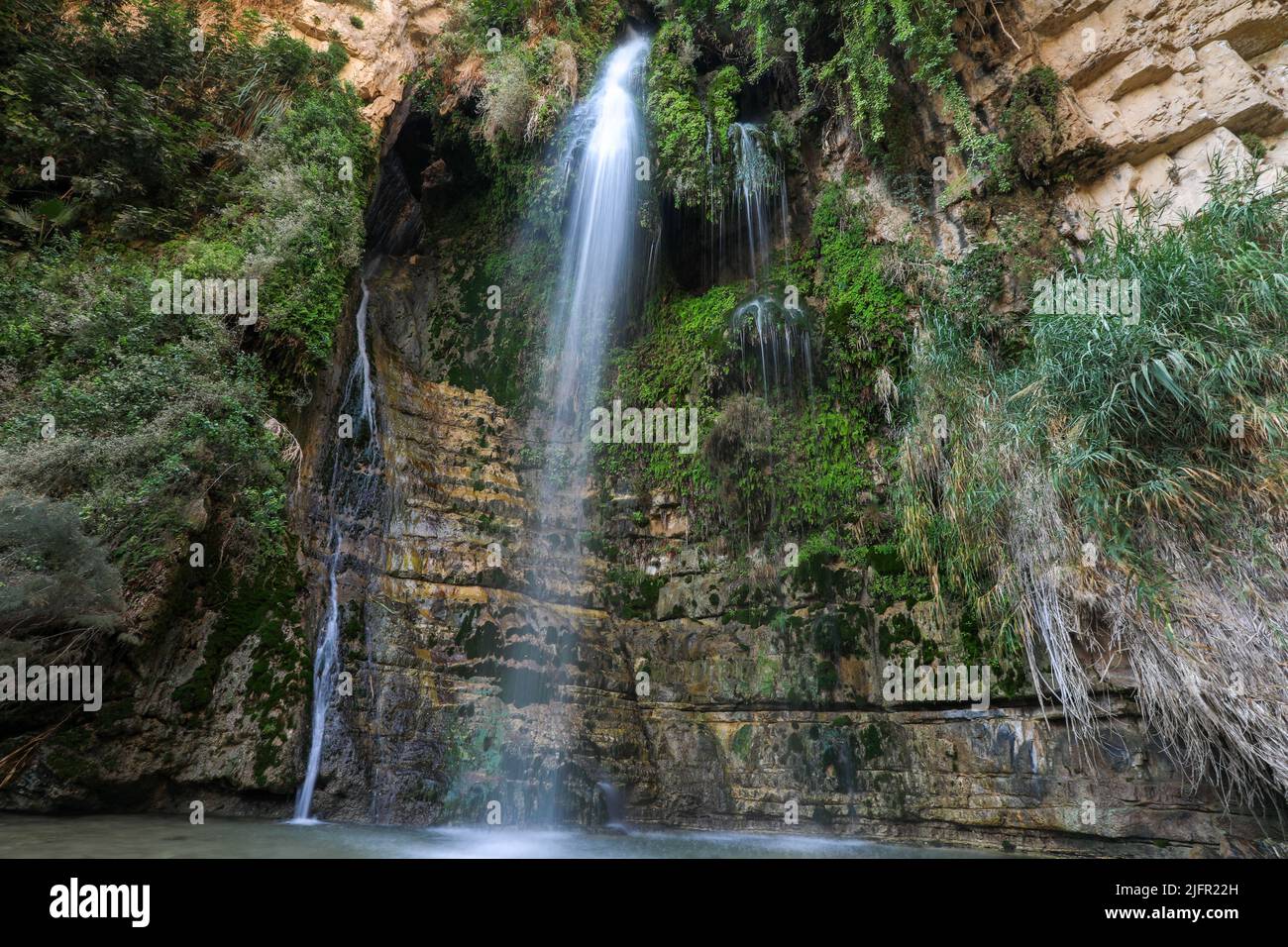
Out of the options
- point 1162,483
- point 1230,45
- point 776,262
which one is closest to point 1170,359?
point 1162,483

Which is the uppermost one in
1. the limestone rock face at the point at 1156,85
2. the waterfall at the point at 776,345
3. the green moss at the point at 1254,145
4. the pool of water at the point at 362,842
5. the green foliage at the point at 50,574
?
the limestone rock face at the point at 1156,85

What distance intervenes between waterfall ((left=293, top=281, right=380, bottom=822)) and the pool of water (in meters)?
0.95

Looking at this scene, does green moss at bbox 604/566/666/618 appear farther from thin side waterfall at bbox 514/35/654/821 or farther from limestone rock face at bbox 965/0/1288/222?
limestone rock face at bbox 965/0/1288/222

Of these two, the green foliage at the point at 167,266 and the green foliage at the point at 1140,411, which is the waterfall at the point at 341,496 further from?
the green foliage at the point at 1140,411

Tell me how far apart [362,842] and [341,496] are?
4.39 m

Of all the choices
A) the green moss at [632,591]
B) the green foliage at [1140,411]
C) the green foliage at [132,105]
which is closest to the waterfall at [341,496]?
the green foliage at [132,105]

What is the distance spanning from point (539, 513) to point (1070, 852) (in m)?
7.20

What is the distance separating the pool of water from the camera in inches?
174

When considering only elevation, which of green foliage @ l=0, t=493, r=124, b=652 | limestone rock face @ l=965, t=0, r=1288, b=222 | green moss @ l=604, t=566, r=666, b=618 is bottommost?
green moss @ l=604, t=566, r=666, b=618

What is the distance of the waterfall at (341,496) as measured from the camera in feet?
22.4

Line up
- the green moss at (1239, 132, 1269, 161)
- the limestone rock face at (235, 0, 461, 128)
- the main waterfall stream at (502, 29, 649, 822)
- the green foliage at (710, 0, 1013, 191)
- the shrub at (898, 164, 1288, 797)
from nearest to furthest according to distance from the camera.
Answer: the shrub at (898, 164, 1288, 797) → the green moss at (1239, 132, 1269, 161) → the green foliage at (710, 0, 1013, 191) → the limestone rock face at (235, 0, 461, 128) → the main waterfall stream at (502, 29, 649, 822)

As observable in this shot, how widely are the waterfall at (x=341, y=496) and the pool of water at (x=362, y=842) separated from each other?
0.95 metres

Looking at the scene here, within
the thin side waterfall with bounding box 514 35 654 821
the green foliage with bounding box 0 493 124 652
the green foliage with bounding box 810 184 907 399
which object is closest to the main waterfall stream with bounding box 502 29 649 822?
the thin side waterfall with bounding box 514 35 654 821

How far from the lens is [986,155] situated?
8.73m
